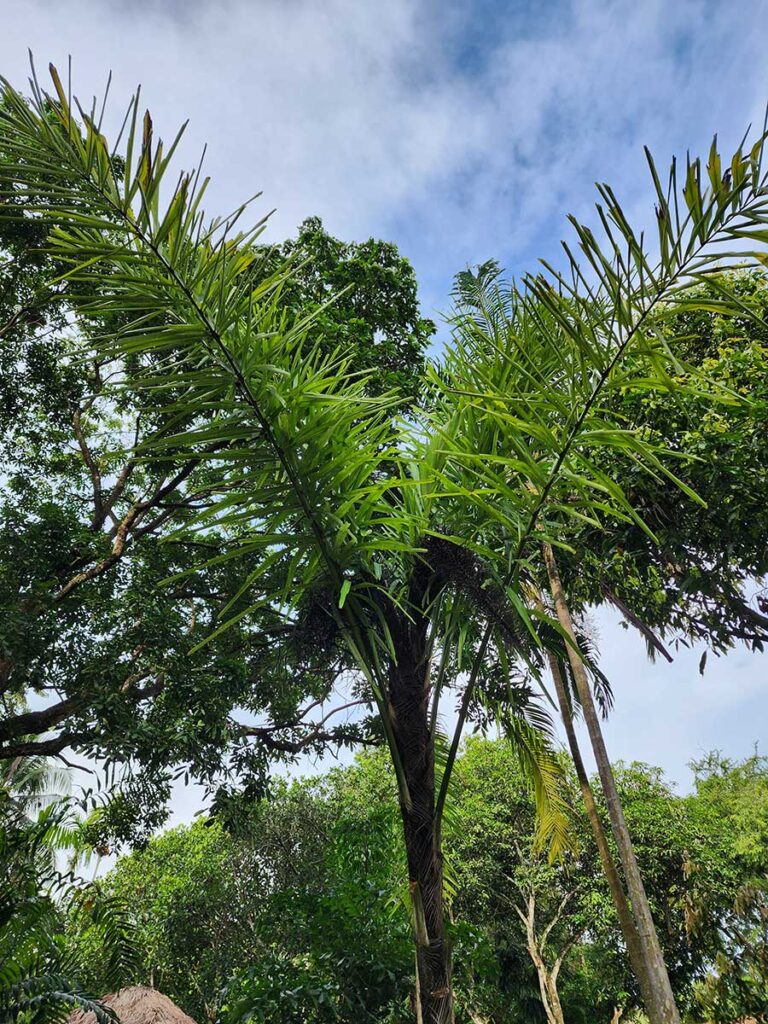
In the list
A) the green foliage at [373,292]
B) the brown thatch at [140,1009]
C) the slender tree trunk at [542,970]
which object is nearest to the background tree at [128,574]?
the green foliage at [373,292]

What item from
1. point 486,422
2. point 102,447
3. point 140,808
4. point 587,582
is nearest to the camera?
point 486,422

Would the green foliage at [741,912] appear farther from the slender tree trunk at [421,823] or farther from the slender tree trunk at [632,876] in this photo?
the slender tree trunk at [421,823]

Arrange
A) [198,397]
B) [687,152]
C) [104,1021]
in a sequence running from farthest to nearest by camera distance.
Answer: [104,1021]
[198,397]
[687,152]

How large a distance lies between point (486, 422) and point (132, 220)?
1381 millimetres

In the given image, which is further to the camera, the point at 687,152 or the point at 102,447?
the point at 102,447

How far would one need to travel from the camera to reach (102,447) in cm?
866

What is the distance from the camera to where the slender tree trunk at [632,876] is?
20.7ft

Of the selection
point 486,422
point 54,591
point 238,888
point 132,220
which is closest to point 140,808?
point 54,591

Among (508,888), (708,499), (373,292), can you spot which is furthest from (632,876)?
(508,888)

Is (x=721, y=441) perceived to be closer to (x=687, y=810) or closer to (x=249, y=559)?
(x=249, y=559)

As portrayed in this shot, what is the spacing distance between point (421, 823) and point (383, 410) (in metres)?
1.56

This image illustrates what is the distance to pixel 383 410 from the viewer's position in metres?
2.31

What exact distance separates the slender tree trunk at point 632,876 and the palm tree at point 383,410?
12.8ft

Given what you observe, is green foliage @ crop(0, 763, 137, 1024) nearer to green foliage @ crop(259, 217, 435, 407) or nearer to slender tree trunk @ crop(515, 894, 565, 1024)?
green foliage @ crop(259, 217, 435, 407)
